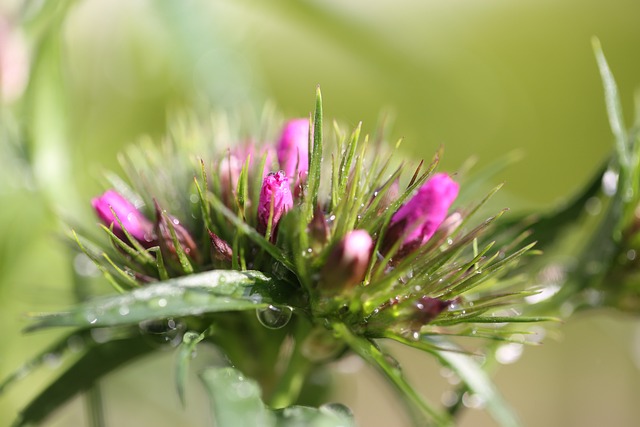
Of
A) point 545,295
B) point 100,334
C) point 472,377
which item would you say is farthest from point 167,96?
point 472,377

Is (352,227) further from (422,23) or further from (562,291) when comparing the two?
(422,23)

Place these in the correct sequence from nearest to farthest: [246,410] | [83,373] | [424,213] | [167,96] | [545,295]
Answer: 1. [246,410]
2. [424,213]
3. [83,373]
4. [545,295]
5. [167,96]

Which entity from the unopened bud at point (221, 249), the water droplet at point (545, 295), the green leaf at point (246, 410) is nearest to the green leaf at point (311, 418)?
the green leaf at point (246, 410)

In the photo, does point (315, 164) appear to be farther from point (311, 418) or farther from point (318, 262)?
point (311, 418)

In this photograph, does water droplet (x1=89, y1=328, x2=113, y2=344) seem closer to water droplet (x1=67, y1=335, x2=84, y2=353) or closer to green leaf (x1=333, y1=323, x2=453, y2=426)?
water droplet (x1=67, y1=335, x2=84, y2=353)

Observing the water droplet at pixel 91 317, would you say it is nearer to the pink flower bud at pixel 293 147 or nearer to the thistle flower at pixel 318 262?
the thistle flower at pixel 318 262
